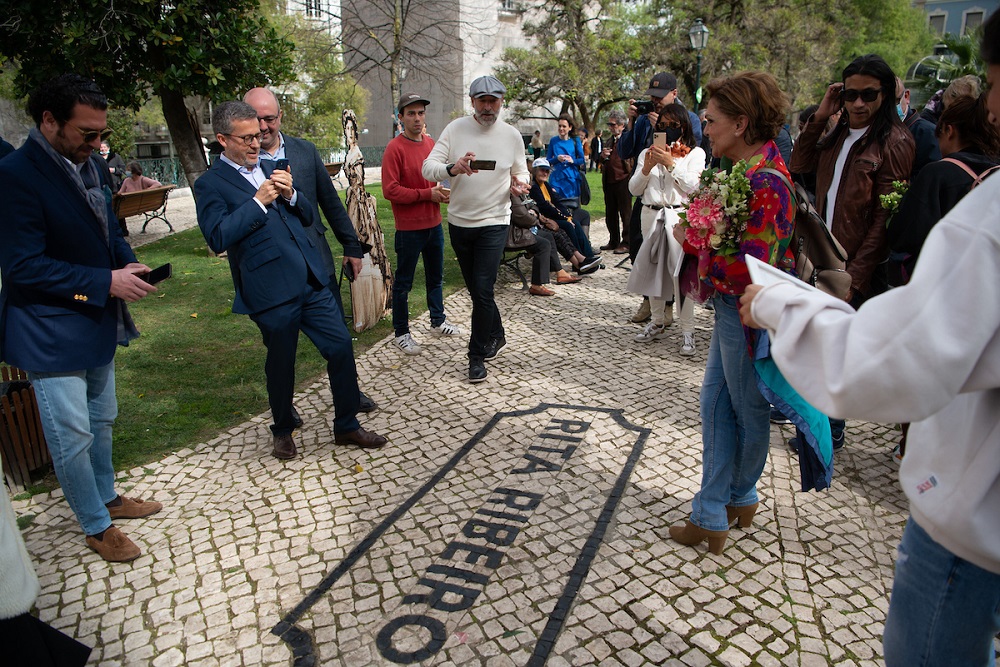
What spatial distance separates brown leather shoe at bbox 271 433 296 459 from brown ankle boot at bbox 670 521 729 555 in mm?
2308

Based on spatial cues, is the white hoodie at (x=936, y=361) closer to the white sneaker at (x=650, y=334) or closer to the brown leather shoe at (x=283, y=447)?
the brown leather shoe at (x=283, y=447)

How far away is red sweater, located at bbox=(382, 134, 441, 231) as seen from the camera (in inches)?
238

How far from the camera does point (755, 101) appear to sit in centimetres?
287

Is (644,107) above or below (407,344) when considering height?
above

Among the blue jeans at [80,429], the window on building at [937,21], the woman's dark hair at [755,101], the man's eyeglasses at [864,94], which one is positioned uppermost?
the window on building at [937,21]

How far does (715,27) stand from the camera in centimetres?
3080

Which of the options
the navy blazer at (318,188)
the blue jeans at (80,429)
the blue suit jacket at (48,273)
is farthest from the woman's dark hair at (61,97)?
the navy blazer at (318,188)

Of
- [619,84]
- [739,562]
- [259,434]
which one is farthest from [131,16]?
[619,84]

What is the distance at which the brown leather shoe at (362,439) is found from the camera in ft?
14.4

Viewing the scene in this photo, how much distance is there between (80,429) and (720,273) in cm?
292

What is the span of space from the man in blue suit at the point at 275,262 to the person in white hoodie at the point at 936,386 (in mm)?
2930

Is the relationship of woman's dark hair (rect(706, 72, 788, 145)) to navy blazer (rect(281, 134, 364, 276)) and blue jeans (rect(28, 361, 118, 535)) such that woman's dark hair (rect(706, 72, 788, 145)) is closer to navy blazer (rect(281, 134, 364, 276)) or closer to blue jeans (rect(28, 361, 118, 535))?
navy blazer (rect(281, 134, 364, 276))

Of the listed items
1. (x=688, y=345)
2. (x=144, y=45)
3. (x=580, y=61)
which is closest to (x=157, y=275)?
(x=688, y=345)

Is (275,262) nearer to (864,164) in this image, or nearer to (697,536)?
(697,536)
